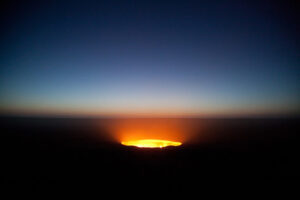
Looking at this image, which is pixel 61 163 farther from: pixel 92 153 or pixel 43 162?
pixel 92 153

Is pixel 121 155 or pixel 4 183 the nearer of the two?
pixel 4 183

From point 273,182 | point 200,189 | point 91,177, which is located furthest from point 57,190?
point 273,182

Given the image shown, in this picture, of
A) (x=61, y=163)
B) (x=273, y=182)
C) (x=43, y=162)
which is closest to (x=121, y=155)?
(x=61, y=163)

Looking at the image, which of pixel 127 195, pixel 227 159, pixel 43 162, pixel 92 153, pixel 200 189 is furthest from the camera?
pixel 92 153

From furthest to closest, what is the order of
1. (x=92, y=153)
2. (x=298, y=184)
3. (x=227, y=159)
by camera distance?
(x=92, y=153) → (x=227, y=159) → (x=298, y=184)

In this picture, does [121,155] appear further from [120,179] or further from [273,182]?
[273,182]

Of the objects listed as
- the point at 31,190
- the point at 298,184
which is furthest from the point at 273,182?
the point at 31,190

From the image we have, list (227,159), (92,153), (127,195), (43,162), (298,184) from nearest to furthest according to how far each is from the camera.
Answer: (127,195) < (298,184) < (43,162) < (227,159) < (92,153)

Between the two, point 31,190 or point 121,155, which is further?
point 121,155

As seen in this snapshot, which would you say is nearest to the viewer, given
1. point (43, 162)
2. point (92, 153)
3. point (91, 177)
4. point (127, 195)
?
point (127, 195)
